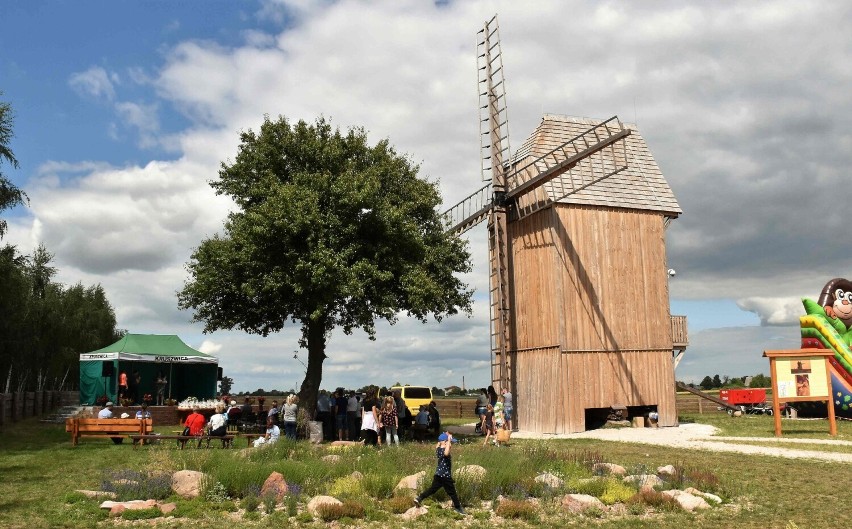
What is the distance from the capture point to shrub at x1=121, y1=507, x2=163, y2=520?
457 inches

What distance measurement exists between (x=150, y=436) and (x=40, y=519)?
10417 mm

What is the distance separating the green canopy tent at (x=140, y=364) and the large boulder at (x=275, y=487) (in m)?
24.8

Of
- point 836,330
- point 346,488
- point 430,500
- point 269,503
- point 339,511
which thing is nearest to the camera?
point 339,511

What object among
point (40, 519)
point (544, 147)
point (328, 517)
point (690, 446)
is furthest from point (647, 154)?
point (40, 519)

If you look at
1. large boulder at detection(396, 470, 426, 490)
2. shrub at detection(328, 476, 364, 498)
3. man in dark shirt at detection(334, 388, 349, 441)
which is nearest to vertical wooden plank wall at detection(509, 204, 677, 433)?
man in dark shirt at detection(334, 388, 349, 441)

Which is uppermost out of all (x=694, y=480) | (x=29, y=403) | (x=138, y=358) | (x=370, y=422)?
(x=138, y=358)

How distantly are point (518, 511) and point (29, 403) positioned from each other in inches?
1260

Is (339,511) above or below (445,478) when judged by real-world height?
below

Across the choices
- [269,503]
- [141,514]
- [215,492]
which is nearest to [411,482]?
[269,503]

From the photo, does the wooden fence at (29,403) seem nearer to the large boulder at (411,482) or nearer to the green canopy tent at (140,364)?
the green canopy tent at (140,364)

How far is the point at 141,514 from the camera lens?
11.7 meters

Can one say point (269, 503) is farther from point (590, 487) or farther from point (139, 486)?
point (590, 487)

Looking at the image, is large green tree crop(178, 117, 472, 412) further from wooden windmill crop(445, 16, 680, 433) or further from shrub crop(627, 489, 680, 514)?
shrub crop(627, 489, 680, 514)

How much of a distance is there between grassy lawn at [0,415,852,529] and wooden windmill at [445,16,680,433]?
34.3ft
